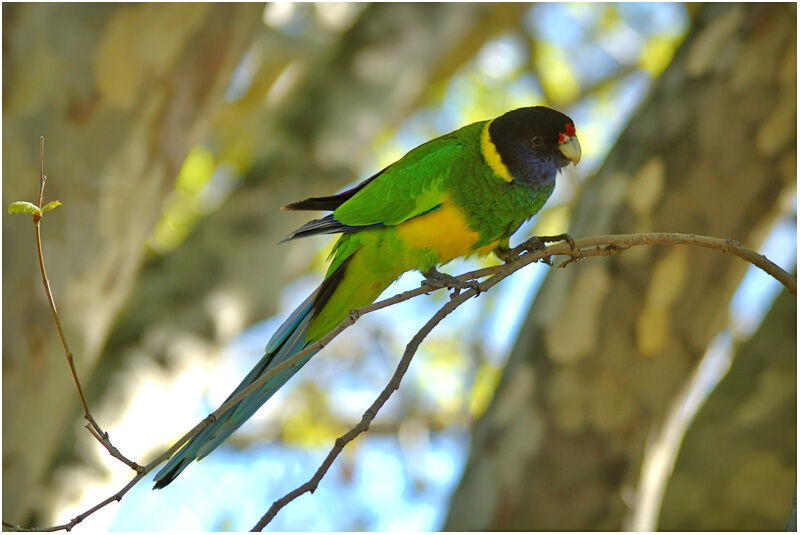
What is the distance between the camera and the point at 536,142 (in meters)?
2.96

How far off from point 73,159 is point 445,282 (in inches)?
67.2

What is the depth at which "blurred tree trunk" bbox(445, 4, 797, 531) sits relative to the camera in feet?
12.1

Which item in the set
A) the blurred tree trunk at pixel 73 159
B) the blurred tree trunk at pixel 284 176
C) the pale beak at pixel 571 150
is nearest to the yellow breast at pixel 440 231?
the pale beak at pixel 571 150

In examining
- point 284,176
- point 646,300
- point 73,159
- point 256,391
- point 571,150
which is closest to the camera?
point 256,391

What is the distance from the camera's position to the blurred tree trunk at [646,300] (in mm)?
3703

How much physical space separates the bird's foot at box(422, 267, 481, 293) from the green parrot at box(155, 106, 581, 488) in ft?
0.07

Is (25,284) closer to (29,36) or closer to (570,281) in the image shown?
(29,36)

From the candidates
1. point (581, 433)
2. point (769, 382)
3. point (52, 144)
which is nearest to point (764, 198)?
point (769, 382)

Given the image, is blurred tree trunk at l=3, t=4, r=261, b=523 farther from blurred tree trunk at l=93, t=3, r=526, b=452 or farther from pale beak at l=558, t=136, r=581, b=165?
pale beak at l=558, t=136, r=581, b=165

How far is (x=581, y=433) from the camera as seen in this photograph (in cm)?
371

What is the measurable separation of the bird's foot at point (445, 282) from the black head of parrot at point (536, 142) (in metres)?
0.48

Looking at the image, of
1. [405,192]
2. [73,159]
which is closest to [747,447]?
[405,192]

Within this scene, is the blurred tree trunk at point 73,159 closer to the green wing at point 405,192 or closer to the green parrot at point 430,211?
the green parrot at point 430,211

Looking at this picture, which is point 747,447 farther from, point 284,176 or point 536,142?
point 284,176
